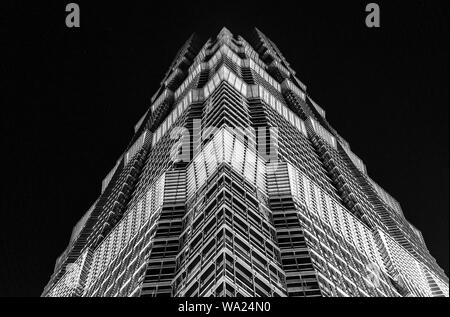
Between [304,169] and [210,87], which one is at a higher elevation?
[210,87]

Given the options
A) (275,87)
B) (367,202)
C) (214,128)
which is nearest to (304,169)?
(214,128)

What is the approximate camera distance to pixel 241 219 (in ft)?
204

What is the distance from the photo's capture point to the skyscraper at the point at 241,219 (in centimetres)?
5716

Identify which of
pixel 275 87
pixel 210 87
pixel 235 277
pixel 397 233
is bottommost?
pixel 235 277

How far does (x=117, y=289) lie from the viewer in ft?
216

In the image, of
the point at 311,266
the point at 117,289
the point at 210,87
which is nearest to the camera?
the point at 311,266

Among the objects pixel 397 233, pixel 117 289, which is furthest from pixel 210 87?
pixel 117 289

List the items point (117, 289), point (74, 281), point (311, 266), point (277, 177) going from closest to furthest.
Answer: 1. point (311, 266)
2. point (117, 289)
3. point (277, 177)
4. point (74, 281)

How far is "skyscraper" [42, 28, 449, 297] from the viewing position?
188ft

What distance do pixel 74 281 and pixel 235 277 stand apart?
5436 cm

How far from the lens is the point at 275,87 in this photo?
168 meters
